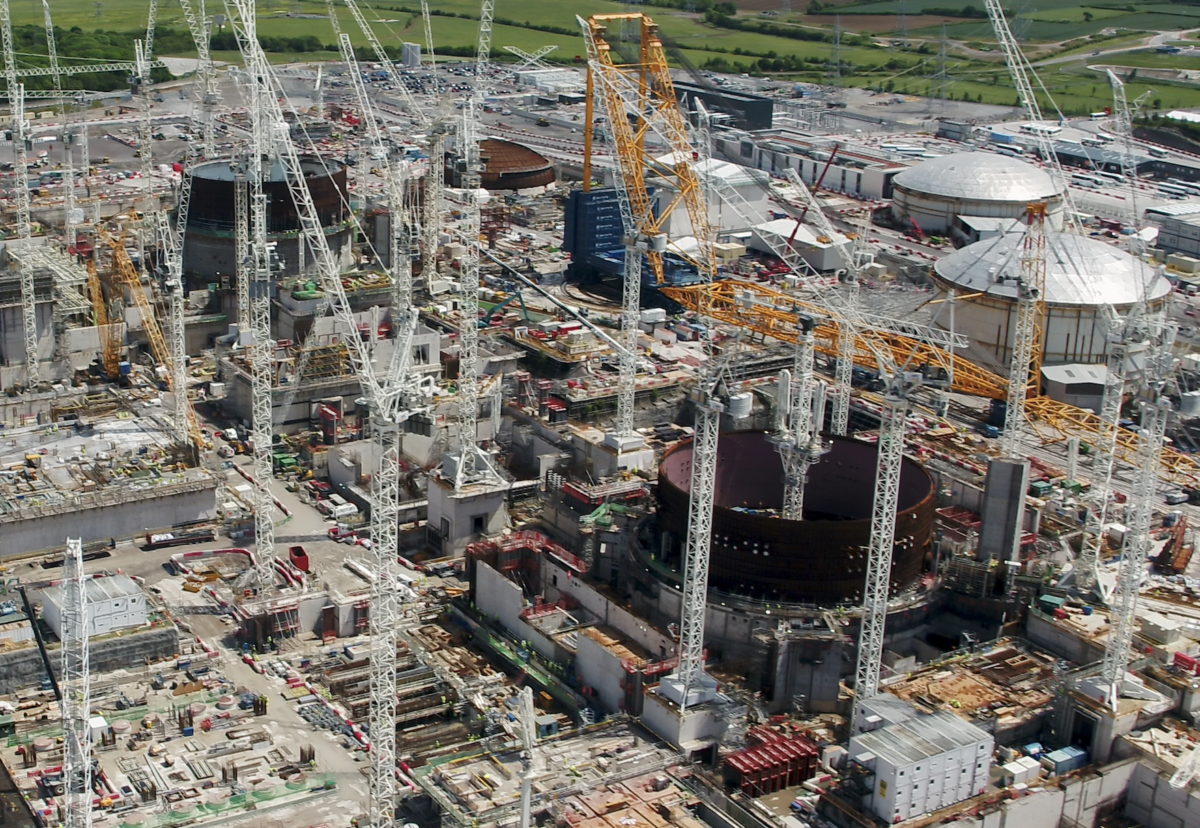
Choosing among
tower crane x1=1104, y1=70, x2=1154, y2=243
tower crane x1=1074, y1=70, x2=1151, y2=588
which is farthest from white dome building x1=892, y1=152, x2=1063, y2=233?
tower crane x1=1074, y1=70, x2=1151, y2=588

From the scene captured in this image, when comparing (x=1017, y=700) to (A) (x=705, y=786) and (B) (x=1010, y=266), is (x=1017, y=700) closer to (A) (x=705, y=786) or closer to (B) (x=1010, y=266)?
(A) (x=705, y=786)

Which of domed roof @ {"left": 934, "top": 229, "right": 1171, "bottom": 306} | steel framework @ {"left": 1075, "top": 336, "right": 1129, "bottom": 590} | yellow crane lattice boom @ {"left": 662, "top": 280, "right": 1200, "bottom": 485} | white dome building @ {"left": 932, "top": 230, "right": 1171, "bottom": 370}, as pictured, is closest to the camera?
steel framework @ {"left": 1075, "top": 336, "right": 1129, "bottom": 590}

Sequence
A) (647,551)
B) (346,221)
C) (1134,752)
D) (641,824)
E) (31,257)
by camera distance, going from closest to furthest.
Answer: (641,824), (1134,752), (647,551), (31,257), (346,221)

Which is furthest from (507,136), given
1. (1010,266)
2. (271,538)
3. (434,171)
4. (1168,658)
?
(1168,658)

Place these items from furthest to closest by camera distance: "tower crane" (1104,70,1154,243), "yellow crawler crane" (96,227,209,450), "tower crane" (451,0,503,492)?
A: "yellow crawler crane" (96,227,209,450) < "tower crane" (1104,70,1154,243) < "tower crane" (451,0,503,492)

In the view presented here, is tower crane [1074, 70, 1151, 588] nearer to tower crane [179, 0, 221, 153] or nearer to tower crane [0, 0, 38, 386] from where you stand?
tower crane [0, 0, 38, 386]
